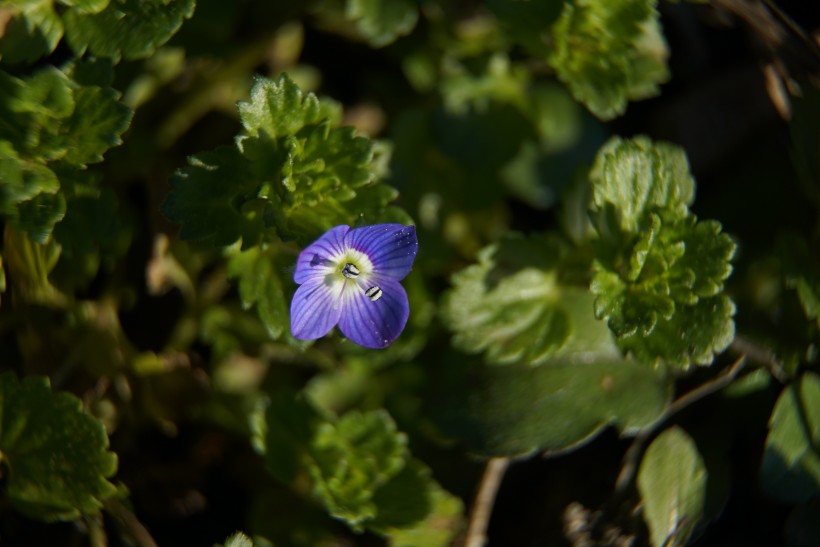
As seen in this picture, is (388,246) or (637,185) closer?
(388,246)

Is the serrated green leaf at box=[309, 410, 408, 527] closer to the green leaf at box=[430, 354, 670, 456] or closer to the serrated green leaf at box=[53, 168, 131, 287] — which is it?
the green leaf at box=[430, 354, 670, 456]

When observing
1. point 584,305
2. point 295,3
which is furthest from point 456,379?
point 295,3

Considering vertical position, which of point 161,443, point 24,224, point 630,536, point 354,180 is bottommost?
point 161,443

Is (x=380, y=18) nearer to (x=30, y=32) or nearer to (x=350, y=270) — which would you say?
(x=350, y=270)

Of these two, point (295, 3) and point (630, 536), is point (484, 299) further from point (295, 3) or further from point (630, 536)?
point (295, 3)

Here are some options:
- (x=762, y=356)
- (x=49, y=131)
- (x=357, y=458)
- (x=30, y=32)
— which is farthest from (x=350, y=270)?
(x=762, y=356)

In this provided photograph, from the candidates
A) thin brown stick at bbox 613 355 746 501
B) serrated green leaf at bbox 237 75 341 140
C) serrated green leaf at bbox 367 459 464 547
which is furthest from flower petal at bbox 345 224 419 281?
thin brown stick at bbox 613 355 746 501
